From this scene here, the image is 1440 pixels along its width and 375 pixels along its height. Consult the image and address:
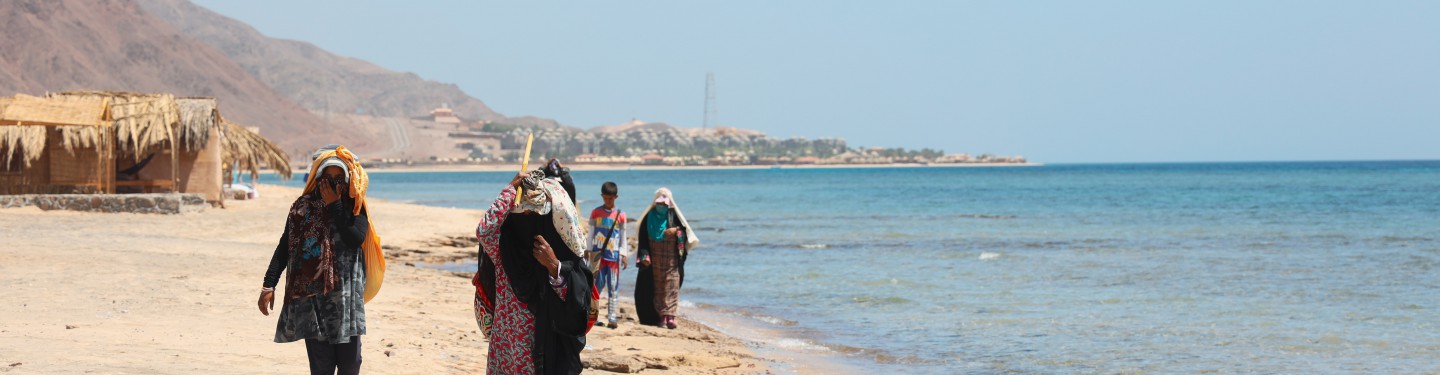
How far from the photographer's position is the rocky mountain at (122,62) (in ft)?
363

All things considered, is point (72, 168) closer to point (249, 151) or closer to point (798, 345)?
point (249, 151)

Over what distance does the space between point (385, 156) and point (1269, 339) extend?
487 feet

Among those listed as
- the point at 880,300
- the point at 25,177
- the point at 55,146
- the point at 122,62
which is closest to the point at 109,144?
the point at 55,146

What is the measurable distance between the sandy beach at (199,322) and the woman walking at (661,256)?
0.64ft

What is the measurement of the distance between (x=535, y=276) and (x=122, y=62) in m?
132

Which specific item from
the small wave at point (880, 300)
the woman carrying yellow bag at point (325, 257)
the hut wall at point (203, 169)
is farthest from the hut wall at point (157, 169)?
the woman carrying yellow bag at point (325, 257)

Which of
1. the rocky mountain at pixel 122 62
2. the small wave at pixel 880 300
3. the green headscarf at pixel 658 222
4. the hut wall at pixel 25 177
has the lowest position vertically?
the small wave at pixel 880 300

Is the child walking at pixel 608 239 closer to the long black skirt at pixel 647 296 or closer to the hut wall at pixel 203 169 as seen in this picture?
the long black skirt at pixel 647 296

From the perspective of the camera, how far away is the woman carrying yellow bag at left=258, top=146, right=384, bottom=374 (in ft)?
16.4

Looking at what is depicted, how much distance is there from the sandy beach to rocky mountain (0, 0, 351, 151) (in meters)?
94.6

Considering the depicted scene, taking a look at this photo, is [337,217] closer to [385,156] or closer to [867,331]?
[867,331]

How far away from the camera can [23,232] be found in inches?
563

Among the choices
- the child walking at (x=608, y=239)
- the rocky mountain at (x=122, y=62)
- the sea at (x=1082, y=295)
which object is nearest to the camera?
the child walking at (x=608, y=239)

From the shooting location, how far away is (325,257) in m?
4.98
